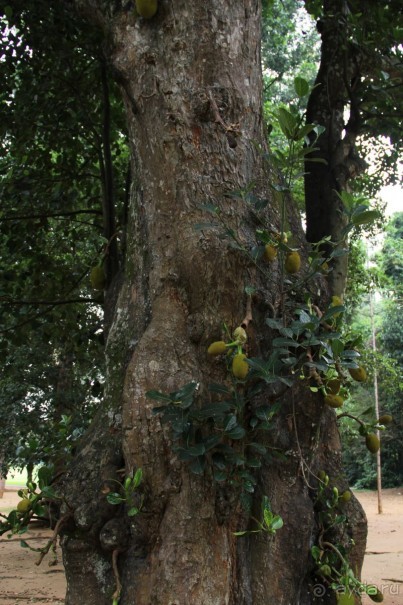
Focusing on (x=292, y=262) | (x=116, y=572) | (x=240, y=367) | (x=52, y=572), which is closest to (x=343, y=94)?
(x=292, y=262)

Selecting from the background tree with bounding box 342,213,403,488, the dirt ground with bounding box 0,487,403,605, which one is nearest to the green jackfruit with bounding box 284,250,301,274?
the dirt ground with bounding box 0,487,403,605

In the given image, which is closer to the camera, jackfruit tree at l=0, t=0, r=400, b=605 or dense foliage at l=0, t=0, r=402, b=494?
jackfruit tree at l=0, t=0, r=400, b=605

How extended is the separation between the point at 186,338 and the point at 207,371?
0.13 metres

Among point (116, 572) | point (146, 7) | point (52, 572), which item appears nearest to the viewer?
point (116, 572)

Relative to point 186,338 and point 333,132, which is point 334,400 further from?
point 333,132

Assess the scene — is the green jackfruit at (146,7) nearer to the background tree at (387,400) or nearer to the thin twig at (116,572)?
the thin twig at (116,572)

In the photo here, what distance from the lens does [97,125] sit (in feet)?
14.8

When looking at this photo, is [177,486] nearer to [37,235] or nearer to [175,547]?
[175,547]

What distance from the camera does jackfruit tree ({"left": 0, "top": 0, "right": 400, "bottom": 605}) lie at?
73.2 inches

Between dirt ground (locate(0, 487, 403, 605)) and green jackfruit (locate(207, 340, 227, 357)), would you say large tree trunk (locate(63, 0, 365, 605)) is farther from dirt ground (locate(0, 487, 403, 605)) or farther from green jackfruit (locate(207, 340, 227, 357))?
dirt ground (locate(0, 487, 403, 605))

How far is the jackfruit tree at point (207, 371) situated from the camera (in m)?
1.86

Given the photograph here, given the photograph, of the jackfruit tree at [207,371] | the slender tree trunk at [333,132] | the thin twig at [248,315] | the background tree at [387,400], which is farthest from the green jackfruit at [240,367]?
the background tree at [387,400]

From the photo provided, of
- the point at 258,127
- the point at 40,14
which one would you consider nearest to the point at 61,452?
the point at 258,127

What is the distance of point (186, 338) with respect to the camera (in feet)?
6.86
